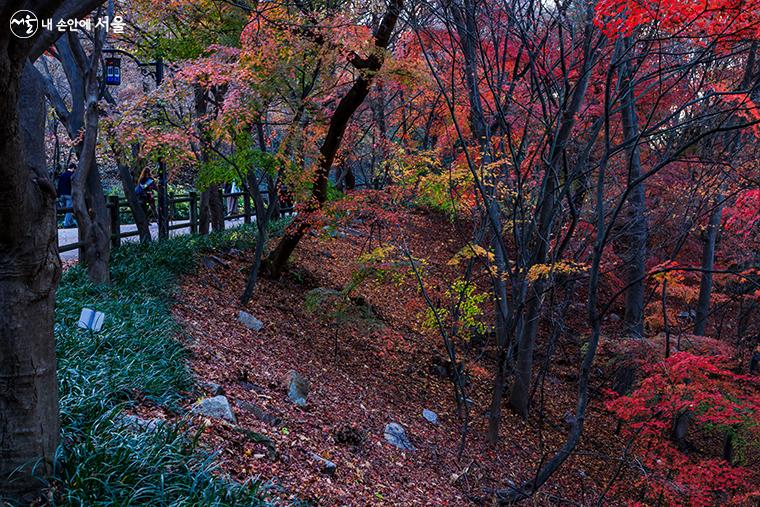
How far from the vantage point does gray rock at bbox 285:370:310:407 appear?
6457 mm

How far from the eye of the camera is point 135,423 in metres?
3.95

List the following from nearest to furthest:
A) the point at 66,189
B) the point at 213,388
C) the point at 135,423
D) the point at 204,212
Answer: the point at 135,423
the point at 213,388
the point at 204,212
the point at 66,189

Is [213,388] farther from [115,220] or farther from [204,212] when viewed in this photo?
[204,212]

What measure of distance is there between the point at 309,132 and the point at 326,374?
412 centimetres

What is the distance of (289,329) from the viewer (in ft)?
30.9

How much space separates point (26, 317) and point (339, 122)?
7274 millimetres

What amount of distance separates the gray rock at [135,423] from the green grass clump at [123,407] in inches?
1.9

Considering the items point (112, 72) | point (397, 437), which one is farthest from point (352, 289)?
point (112, 72)

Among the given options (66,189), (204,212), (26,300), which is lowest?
(204,212)

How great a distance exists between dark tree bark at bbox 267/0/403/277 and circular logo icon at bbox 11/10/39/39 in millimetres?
6324

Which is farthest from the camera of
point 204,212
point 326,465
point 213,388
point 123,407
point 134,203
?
point 204,212

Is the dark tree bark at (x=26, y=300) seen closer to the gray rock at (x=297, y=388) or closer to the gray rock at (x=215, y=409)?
the gray rock at (x=215, y=409)

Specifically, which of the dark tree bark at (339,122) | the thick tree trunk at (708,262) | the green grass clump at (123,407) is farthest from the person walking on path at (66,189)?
the thick tree trunk at (708,262)

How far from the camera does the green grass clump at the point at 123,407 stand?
320 centimetres
